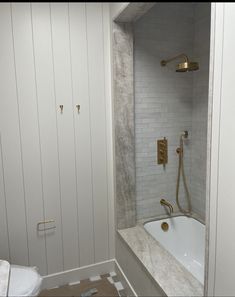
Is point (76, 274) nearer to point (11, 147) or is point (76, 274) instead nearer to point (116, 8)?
point (11, 147)

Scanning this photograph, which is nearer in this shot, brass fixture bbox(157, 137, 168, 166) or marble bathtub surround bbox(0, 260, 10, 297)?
marble bathtub surround bbox(0, 260, 10, 297)

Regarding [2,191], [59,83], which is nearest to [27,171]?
[2,191]

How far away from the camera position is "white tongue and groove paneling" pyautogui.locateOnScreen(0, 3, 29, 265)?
1.87 m

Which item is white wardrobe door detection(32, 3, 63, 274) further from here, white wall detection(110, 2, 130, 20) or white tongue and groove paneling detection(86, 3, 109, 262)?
white wall detection(110, 2, 130, 20)

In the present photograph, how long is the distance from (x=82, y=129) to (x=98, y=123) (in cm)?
15

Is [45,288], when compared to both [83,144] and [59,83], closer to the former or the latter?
[83,144]

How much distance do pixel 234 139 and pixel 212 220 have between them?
416 mm

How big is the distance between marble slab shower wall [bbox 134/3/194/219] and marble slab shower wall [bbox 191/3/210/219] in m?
0.06

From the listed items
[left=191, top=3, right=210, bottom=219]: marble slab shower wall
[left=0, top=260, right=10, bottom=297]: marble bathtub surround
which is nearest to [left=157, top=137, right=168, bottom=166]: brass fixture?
[left=191, top=3, right=210, bottom=219]: marble slab shower wall

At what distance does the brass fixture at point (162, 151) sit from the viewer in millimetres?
2424

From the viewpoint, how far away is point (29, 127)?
201 centimetres

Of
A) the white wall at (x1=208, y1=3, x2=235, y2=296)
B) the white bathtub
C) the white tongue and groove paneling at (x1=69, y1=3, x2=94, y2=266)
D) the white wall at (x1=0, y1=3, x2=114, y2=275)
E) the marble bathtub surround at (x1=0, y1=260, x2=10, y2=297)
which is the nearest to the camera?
the white wall at (x1=208, y1=3, x2=235, y2=296)

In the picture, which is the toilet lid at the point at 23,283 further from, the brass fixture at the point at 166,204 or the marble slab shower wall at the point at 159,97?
the brass fixture at the point at 166,204

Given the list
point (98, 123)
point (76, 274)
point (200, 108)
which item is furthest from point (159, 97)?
point (76, 274)
